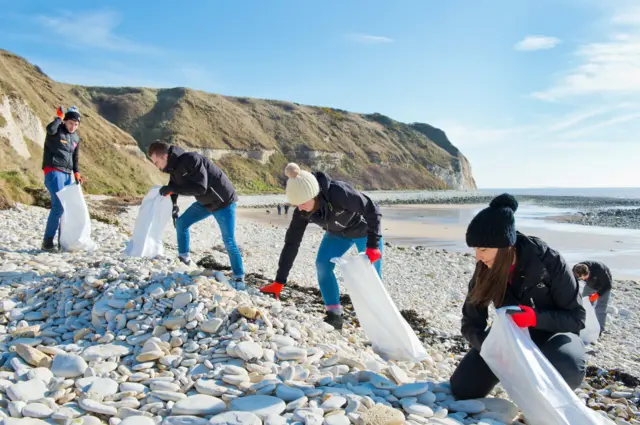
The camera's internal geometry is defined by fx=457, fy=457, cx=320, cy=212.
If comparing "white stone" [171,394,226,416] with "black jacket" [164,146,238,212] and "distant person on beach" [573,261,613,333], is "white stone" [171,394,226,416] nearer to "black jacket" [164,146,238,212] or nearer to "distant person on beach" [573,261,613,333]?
"black jacket" [164,146,238,212]

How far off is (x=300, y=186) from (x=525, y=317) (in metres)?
1.89

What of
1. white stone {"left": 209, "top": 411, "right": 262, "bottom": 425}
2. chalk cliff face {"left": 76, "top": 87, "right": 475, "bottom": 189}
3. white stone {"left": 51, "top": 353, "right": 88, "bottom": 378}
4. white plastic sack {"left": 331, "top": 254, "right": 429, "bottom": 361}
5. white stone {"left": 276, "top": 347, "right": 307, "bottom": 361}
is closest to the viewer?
white stone {"left": 209, "top": 411, "right": 262, "bottom": 425}

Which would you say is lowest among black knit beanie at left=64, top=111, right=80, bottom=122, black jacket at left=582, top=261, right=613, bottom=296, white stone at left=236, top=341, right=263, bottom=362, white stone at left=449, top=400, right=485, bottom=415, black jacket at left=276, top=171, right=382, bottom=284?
white stone at left=449, top=400, right=485, bottom=415

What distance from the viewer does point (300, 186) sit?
3.69 m

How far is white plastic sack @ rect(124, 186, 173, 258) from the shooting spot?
5.33m

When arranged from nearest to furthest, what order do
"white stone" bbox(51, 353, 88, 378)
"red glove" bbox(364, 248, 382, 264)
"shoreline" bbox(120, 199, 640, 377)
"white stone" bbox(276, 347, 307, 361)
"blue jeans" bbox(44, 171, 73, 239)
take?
"white stone" bbox(51, 353, 88, 378) → "white stone" bbox(276, 347, 307, 361) → "red glove" bbox(364, 248, 382, 264) → "shoreline" bbox(120, 199, 640, 377) → "blue jeans" bbox(44, 171, 73, 239)

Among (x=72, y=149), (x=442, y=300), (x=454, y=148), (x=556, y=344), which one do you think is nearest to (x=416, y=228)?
(x=442, y=300)

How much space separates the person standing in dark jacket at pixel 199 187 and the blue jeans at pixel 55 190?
1.81 m

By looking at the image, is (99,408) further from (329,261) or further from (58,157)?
(58,157)

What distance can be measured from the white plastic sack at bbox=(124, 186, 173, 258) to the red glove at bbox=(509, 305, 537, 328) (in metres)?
4.09

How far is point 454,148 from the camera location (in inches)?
4599

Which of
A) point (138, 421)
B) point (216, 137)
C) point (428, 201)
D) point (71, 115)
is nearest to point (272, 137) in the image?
point (216, 137)

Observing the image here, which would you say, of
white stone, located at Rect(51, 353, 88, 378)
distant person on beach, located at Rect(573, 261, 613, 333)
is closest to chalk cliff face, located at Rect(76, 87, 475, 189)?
distant person on beach, located at Rect(573, 261, 613, 333)

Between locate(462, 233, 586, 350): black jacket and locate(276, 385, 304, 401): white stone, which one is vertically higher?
locate(462, 233, 586, 350): black jacket
